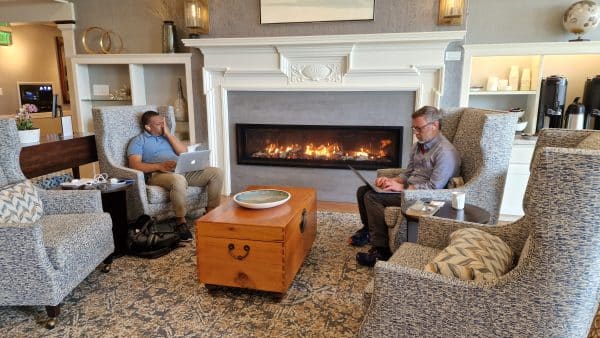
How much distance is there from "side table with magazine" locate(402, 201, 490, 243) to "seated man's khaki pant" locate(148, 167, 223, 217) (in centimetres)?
185

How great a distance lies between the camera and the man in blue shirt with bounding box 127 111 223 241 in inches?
128

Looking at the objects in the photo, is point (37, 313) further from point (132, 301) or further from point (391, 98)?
point (391, 98)

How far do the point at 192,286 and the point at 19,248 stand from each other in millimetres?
939

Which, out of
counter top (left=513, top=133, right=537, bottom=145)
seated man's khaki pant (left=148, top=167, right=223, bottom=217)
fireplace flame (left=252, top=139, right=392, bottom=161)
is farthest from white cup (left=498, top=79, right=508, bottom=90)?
seated man's khaki pant (left=148, top=167, right=223, bottom=217)

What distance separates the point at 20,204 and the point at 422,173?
2.50 metres

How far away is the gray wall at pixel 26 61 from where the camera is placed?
6.93 metres

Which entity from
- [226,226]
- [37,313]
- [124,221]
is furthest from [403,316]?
[124,221]

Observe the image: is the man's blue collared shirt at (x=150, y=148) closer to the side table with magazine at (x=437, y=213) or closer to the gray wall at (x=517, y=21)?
the side table with magazine at (x=437, y=213)

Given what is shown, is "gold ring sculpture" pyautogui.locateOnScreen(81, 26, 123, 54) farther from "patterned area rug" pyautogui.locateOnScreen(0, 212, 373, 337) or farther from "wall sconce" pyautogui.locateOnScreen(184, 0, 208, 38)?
"patterned area rug" pyautogui.locateOnScreen(0, 212, 373, 337)

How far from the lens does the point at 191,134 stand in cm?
445

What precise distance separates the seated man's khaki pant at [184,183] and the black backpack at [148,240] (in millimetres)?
293

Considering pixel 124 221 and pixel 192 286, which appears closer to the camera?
pixel 192 286

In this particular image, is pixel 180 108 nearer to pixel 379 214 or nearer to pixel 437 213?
pixel 379 214

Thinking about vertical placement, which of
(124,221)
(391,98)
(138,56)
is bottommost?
(124,221)
